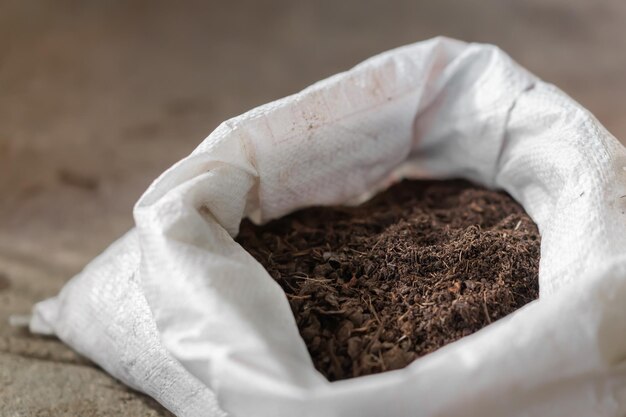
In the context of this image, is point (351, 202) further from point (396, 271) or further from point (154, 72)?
point (154, 72)

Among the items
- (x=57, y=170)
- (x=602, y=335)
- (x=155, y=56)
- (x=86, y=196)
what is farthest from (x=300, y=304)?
(x=155, y=56)

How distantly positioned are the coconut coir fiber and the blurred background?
56cm

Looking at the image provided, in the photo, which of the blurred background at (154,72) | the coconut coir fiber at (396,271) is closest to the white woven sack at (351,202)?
the coconut coir fiber at (396,271)

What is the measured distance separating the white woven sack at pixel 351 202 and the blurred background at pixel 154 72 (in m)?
0.46

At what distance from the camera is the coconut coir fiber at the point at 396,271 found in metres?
0.79

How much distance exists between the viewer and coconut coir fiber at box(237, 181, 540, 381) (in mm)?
786

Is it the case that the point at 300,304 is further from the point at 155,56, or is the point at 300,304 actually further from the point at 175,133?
the point at 155,56

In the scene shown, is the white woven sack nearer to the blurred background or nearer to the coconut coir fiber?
the coconut coir fiber

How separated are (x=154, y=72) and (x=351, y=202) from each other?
963mm

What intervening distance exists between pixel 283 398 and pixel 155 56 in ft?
5.05

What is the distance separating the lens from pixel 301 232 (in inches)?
39.4

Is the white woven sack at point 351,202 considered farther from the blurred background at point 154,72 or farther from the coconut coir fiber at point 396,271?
the blurred background at point 154,72

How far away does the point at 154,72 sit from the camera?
1981mm

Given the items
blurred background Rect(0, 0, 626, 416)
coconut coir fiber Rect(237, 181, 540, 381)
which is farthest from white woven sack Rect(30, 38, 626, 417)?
blurred background Rect(0, 0, 626, 416)
